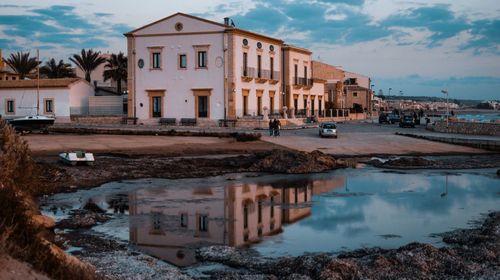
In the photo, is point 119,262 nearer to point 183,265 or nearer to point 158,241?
point 183,265

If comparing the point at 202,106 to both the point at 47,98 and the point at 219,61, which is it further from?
the point at 47,98

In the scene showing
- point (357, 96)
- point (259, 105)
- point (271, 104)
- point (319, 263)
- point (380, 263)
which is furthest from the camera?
point (357, 96)

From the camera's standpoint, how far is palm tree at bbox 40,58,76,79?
77750 millimetres

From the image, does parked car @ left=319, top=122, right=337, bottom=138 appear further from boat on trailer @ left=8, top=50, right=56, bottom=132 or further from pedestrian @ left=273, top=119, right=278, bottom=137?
boat on trailer @ left=8, top=50, right=56, bottom=132

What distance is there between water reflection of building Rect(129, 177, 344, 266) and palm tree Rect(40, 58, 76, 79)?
2426 inches

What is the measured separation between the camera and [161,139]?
130ft

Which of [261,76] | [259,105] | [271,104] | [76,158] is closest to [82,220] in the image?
[76,158]

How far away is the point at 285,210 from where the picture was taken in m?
16.9

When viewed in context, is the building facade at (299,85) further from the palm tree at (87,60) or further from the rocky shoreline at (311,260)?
the rocky shoreline at (311,260)

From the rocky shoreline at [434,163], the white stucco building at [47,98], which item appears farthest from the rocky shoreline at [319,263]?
the white stucco building at [47,98]

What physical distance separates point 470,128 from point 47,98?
1498 inches

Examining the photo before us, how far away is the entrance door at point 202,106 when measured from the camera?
55094 mm

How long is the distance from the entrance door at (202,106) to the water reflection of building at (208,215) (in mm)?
33570

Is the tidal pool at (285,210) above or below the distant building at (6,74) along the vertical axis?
below
